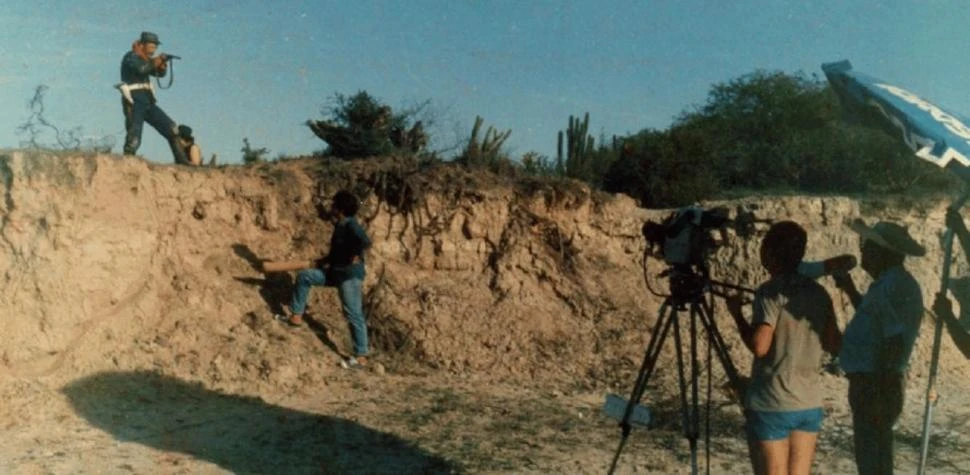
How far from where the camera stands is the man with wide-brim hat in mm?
4812

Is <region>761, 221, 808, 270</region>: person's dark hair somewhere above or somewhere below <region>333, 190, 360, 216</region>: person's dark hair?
below

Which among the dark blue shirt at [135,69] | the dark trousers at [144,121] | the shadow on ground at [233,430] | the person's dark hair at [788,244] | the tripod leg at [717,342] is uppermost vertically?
the dark blue shirt at [135,69]

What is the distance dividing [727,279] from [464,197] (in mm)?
3510

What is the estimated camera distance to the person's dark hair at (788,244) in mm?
4312

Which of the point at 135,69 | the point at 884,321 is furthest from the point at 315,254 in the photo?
the point at 884,321

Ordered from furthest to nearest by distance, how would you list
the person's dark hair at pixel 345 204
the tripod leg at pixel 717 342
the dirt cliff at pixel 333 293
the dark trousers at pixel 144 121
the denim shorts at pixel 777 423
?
the dark trousers at pixel 144 121, the person's dark hair at pixel 345 204, the dirt cliff at pixel 333 293, the tripod leg at pixel 717 342, the denim shorts at pixel 777 423

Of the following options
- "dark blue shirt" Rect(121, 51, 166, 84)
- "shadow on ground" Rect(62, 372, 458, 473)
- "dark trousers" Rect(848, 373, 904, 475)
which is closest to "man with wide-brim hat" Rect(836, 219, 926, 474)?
"dark trousers" Rect(848, 373, 904, 475)

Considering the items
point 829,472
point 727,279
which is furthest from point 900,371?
point 727,279

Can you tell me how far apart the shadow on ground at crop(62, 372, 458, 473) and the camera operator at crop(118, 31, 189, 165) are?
3.30 m

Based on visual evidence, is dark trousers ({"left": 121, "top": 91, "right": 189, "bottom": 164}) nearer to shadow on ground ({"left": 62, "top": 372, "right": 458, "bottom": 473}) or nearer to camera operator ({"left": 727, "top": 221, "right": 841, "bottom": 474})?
shadow on ground ({"left": 62, "top": 372, "right": 458, "bottom": 473})

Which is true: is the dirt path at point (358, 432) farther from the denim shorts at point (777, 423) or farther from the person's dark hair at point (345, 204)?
the denim shorts at point (777, 423)

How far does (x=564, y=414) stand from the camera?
8836 mm

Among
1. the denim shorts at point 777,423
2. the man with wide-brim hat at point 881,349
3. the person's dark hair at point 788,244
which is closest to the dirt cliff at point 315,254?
the man with wide-brim hat at point 881,349

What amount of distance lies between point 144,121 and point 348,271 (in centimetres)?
353
